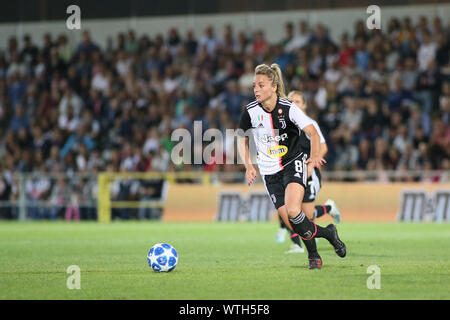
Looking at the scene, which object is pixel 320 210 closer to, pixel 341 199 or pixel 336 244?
pixel 336 244

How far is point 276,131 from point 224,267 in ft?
5.79

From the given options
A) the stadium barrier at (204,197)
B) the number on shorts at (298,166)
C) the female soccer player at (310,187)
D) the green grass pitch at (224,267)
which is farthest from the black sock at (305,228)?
the stadium barrier at (204,197)

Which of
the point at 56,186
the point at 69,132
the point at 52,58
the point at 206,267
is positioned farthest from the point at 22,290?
the point at 52,58

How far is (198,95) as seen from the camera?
24.3m

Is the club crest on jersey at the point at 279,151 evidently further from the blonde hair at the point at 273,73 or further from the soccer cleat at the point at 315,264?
the soccer cleat at the point at 315,264

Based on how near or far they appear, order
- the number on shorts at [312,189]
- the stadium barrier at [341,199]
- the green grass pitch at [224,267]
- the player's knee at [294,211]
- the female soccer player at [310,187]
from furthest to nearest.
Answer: the stadium barrier at [341,199]
the number on shorts at [312,189]
the female soccer player at [310,187]
the player's knee at [294,211]
the green grass pitch at [224,267]

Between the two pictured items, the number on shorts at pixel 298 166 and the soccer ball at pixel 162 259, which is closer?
the soccer ball at pixel 162 259

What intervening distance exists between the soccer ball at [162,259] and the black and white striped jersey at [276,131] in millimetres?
1455

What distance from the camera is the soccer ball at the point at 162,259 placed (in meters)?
8.62

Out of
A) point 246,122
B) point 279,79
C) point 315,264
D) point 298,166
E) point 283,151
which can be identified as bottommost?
point 315,264

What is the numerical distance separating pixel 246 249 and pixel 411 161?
32.0 ft

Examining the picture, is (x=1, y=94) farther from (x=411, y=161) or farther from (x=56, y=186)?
(x=411, y=161)

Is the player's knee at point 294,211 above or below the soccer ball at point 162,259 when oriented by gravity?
above

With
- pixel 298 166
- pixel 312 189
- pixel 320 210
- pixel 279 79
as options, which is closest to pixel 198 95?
pixel 320 210
